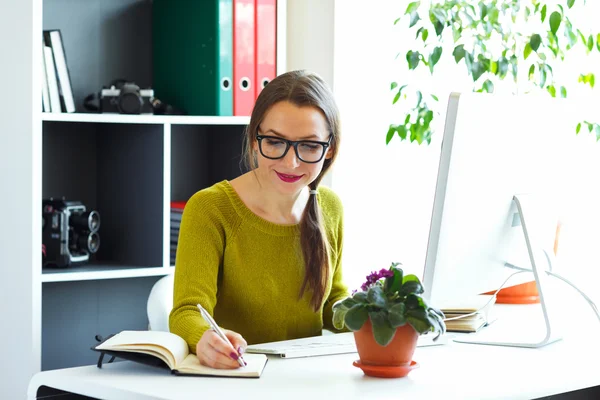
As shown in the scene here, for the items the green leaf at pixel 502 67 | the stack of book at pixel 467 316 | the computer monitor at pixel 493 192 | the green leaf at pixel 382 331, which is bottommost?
the stack of book at pixel 467 316

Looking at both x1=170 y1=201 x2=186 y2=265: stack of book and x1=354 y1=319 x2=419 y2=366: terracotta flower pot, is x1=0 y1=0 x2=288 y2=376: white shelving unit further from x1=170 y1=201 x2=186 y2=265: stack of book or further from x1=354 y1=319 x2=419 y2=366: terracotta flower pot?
x1=354 y1=319 x2=419 y2=366: terracotta flower pot

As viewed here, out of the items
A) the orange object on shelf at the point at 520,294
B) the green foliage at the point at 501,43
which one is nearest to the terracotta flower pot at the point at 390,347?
the orange object on shelf at the point at 520,294

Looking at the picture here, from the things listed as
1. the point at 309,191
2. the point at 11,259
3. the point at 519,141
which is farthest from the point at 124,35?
the point at 519,141

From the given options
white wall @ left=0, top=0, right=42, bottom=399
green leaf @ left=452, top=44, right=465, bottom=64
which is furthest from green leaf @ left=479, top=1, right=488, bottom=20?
white wall @ left=0, top=0, right=42, bottom=399

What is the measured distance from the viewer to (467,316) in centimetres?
181

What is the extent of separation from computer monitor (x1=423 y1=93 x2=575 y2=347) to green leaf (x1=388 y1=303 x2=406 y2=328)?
0.20m

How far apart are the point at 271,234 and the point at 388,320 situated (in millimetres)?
539

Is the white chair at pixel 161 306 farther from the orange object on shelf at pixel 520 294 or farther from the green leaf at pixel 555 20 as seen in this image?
the green leaf at pixel 555 20

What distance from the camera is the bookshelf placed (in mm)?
2730

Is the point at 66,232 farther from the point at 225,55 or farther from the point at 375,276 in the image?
the point at 375,276

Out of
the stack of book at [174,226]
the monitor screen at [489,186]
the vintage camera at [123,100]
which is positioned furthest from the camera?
the stack of book at [174,226]

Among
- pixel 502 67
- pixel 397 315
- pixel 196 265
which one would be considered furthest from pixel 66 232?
pixel 397 315

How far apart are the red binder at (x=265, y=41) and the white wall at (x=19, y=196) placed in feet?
2.55

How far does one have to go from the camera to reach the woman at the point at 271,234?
1.65m
